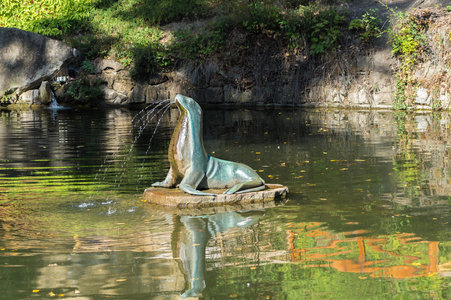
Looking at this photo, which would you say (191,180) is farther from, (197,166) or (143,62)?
(143,62)

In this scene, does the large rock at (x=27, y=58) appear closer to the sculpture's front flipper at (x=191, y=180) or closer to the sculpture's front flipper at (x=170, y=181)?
the sculpture's front flipper at (x=170, y=181)

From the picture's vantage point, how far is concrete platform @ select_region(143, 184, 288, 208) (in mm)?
7973

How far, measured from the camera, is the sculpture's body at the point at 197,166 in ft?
26.8

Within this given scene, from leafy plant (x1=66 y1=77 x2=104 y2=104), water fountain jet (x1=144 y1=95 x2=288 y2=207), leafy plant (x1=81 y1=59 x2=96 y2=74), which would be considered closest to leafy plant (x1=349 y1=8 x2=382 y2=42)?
leafy plant (x1=66 y1=77 x2=104 y2=104)

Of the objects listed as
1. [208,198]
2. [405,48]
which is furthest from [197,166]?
[405,48]

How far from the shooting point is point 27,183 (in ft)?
31.9

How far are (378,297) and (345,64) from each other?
59.5 feet

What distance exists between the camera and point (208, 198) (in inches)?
315

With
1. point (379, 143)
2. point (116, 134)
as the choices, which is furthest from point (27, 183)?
point (379, 143)

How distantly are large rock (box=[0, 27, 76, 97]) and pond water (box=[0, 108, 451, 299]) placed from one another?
1148cm

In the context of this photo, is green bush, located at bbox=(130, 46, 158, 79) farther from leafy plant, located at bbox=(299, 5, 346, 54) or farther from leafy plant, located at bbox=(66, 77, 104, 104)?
leafy plant, located at bbox=(299, 5, 346, 54)

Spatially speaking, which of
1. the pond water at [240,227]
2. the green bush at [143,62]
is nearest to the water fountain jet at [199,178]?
the pond water at [240,227]

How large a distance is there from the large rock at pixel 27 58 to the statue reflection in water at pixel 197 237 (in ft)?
62.4

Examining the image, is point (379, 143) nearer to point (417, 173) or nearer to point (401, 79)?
point (417, 173)
